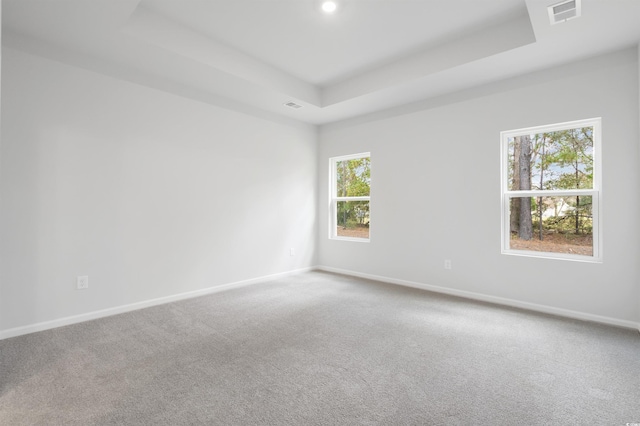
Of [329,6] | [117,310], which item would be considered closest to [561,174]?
[329,6]

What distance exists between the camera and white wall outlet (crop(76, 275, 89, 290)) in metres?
2.94

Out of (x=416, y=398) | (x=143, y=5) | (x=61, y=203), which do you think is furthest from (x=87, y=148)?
(x=416, y=398)

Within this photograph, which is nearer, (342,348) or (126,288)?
(342,348)

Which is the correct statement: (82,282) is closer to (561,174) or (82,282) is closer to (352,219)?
(352,219)

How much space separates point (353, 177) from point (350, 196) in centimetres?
32

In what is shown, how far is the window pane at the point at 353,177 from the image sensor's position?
4.98 m

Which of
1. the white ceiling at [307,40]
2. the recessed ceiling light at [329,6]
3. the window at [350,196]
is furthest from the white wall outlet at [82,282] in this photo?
the window at [350,196]

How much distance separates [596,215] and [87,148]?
5023 millimetres

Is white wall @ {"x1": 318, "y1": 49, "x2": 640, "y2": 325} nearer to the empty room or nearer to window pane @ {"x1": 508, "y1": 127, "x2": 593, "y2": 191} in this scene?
the empty room

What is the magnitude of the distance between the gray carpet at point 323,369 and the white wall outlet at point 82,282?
1.14 feet

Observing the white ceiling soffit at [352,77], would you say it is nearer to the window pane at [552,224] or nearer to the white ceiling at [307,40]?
the white ceiling at [307,40]

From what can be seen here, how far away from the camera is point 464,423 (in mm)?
1570

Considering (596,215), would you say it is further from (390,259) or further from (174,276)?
(174,276)

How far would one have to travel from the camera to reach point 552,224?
11.0 ft
